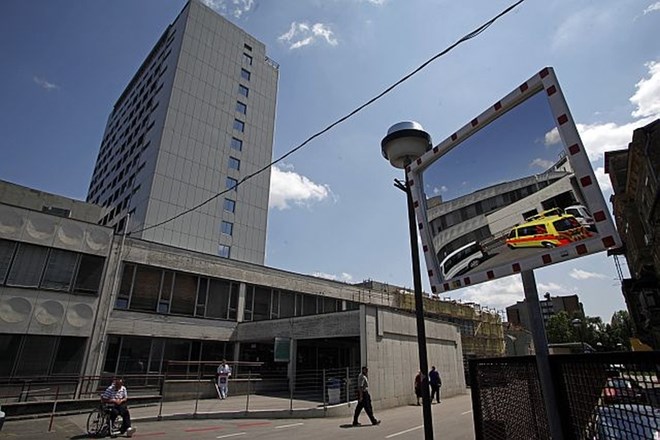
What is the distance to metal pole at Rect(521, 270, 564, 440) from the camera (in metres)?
2.61

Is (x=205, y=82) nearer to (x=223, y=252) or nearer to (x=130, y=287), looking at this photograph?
(x=223, y=252)

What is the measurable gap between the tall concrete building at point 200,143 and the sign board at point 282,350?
19.6m

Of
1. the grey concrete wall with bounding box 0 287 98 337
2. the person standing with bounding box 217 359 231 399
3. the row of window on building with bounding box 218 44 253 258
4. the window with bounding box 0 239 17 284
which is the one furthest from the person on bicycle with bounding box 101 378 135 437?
the row of window on building with bounding box 218 44 253 258

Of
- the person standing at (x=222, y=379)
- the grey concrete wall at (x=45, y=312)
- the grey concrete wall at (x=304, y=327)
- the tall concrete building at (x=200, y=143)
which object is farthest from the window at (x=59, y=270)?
the tall concrete building at (x=200, y=143)

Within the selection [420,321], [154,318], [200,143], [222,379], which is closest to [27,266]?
[154,318]

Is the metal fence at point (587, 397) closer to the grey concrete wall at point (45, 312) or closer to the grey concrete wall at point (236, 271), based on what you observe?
the grey concrete wall at point (45, 312)

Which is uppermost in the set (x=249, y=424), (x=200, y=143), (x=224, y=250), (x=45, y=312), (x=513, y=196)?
(x=200, y=143)

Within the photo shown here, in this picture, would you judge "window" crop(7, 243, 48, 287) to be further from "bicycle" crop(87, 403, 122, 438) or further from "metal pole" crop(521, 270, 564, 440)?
"metal pole" crop(521, 270, 564, 440)

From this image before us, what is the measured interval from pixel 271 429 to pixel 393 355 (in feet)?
25.7

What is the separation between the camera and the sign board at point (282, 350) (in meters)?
18.6

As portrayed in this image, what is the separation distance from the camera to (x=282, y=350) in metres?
18.9

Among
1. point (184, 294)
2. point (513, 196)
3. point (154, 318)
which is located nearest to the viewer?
point (513, 196)

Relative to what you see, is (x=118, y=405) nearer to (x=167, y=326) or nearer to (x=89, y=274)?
(x=89, y=274)

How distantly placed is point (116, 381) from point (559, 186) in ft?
41.3
